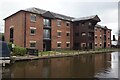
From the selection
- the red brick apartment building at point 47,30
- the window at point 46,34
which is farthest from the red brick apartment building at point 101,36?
the window at point 46,34

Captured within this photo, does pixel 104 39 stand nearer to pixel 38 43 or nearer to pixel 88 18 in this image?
pixel 88 18

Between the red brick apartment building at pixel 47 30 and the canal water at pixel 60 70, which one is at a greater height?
the red brick apartment building at pixel 47 30

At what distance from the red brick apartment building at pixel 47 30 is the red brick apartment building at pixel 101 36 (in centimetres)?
955

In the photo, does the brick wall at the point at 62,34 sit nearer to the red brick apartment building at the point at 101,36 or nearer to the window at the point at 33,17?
the window at the point at 33,17

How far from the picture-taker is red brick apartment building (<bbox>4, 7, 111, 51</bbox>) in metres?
34.9

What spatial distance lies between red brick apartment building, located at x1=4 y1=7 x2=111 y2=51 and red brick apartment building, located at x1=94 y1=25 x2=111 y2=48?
9546 millimetres

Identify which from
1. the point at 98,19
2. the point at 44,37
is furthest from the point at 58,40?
the point at 98,19

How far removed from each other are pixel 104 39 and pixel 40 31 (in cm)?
3748

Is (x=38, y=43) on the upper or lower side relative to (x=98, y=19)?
lower

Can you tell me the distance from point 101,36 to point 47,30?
99.5 ft

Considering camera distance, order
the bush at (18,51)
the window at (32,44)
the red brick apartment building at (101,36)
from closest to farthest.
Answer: the bush at (18,51)
the window at (32,44)
the red brick apartment building at (101,36)

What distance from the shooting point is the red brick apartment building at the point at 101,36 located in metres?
59.9

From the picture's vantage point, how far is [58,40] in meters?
42.5

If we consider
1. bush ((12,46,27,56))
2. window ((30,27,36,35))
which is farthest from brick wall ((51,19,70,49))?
bush ((12,46,27,56))
